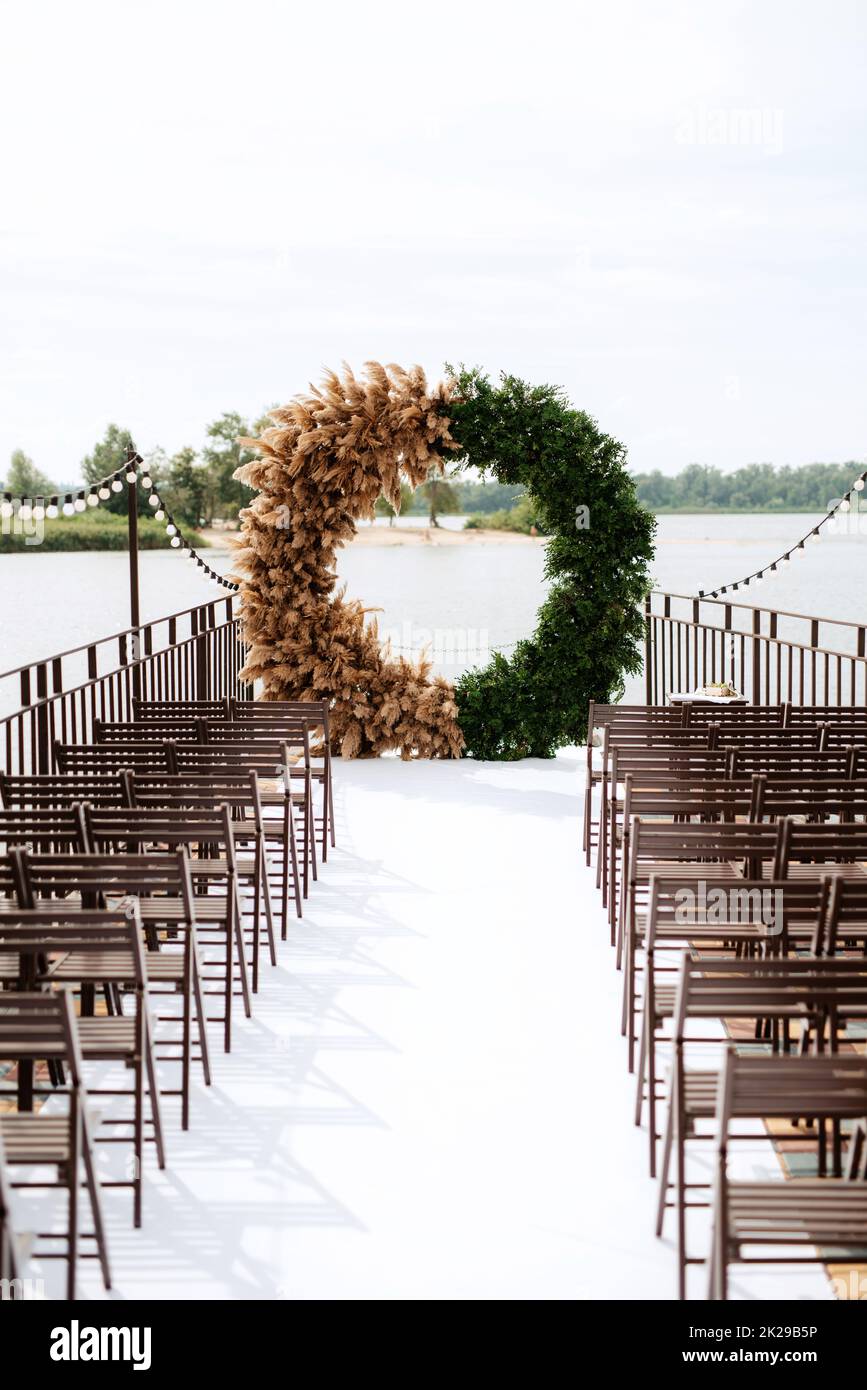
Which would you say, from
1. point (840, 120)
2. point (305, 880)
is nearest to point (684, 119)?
point (305, 880)

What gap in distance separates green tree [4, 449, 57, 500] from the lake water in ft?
8.80

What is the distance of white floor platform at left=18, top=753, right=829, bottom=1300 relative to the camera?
3459 millimetres

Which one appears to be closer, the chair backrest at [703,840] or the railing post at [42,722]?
the chair backrest at [703,840]

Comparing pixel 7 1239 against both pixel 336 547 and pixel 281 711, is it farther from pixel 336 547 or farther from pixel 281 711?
pixel 336 547

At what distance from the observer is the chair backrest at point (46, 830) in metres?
4.88

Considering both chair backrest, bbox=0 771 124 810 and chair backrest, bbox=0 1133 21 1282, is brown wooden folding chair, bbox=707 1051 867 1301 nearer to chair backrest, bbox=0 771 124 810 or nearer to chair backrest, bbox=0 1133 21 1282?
chair backrest, bbox=0 1133 21 1282

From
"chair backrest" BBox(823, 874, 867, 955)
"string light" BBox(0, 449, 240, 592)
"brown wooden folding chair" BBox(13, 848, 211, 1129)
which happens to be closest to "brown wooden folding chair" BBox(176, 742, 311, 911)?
"brown wooden folding chair" BBox(13, 848, 211, 1129)

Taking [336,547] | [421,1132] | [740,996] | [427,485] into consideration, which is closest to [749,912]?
[421,1132]

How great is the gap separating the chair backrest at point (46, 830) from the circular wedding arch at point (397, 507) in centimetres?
678

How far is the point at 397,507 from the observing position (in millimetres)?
12086

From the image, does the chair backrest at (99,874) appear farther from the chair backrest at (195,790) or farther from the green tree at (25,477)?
the green tree at (25,477)

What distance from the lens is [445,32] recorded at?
21078 mm

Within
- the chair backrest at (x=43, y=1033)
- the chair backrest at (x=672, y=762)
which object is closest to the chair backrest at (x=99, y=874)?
the chair backrest at (x=43, y=1033)
